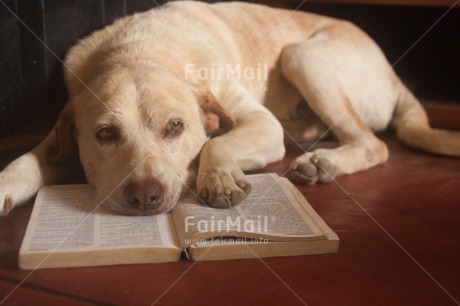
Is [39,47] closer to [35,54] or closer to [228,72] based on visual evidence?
[35,54]

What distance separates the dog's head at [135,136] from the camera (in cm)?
155

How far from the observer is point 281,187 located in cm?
176

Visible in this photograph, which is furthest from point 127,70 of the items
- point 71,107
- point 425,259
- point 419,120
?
point 419,120

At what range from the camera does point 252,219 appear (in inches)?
59.8

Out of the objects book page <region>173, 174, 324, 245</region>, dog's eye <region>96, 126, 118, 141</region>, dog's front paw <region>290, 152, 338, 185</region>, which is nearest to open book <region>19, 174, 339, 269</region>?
book page <region>173, 174, 324, 245</region>

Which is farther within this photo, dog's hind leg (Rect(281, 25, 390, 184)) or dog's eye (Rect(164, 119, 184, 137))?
dog's hind leg (Rect(281, 25, 390, 184))

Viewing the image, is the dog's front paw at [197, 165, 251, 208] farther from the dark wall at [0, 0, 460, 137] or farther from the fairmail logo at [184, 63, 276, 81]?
the dark wall at [0, 0, 460, 137]

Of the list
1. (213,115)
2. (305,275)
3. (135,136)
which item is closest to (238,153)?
(213,115)

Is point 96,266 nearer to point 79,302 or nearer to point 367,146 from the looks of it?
point 79,302

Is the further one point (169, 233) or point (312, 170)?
point (312, 170)

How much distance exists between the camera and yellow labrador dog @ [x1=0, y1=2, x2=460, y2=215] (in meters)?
1.64

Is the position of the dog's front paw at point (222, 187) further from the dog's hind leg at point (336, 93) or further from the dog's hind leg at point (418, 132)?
the dog's hind leg at point (418, 132)

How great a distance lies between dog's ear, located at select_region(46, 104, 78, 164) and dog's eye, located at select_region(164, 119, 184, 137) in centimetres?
33

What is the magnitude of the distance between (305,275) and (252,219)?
0.79 feet
